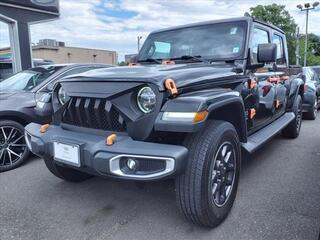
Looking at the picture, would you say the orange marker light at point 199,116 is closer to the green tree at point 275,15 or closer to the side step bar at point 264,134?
the side step bar at point 264,134

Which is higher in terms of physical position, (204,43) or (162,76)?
(204,43)

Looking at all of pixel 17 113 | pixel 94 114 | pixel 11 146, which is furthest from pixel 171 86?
pixel 11 146

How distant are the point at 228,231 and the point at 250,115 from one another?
4.45ft

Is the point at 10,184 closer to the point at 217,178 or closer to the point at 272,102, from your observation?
the point at 217,178

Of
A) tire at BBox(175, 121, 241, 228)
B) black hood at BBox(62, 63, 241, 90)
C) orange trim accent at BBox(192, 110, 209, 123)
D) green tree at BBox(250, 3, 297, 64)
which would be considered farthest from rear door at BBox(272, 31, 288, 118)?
green tree at BBox(250, 3, 297, 64)

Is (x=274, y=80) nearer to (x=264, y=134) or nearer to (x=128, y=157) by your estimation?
(x=264, y=134)

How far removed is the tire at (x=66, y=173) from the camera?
3.36 metres

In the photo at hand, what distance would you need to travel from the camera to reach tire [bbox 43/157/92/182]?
11.0 feet

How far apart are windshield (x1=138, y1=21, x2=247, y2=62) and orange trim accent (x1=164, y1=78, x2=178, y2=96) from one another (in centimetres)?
136

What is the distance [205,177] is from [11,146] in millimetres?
3017

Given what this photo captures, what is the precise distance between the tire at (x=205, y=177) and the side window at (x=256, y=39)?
1310 mm

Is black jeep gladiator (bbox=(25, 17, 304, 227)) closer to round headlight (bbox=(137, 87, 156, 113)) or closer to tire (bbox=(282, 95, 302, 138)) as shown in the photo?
round headlight (bbox=(137, 87, 156, 113))

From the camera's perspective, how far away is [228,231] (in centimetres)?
258

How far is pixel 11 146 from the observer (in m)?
4.24
